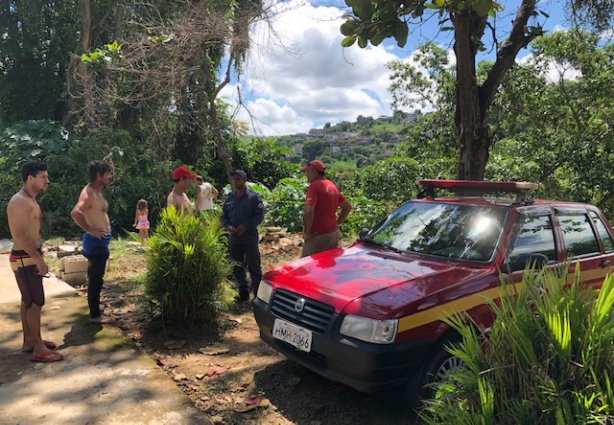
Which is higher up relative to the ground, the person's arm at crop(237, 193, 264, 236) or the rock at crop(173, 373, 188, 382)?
the person's arm at crop(237, 193, 264, 236)

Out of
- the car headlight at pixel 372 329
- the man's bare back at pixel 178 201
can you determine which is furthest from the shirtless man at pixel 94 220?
the car headlight at pixel 372 329

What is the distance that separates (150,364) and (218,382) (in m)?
0.69

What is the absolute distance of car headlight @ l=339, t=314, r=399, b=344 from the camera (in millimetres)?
3215

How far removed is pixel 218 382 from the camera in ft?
13.6

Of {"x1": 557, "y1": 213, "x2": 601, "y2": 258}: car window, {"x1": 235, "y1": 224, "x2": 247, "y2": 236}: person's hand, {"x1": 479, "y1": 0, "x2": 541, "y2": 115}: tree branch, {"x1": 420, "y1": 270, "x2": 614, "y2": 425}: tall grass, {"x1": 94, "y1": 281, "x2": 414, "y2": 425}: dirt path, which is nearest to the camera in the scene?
{"x1": 420, "y1": 270, "x2": 614, "y2": 425}: tall grass

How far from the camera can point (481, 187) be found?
4.52 metres

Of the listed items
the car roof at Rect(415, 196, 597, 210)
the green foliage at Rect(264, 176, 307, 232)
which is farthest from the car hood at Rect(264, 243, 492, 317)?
the green foliage at Rect(264, 176, 307, 232)

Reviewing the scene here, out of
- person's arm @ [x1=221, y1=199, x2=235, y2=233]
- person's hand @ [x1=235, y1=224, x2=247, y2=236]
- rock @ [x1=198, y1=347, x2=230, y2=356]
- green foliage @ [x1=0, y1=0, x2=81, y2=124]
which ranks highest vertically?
green foliage @ [x1=0, y1=0, x2=81, y2=124]

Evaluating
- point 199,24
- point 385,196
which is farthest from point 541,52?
point 199,24

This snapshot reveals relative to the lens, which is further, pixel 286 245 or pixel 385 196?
pixel 385 196

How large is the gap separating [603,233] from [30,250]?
17.4ft

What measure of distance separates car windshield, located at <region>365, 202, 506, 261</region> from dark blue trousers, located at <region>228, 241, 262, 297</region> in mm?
1891

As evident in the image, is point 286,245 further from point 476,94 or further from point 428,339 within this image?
point 428,339

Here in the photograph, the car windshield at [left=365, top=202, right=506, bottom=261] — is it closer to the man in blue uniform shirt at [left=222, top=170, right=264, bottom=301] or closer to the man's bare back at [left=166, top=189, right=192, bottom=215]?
the man in blue uniform shirt at [left=222, top=170, right=264, bottom=301]
